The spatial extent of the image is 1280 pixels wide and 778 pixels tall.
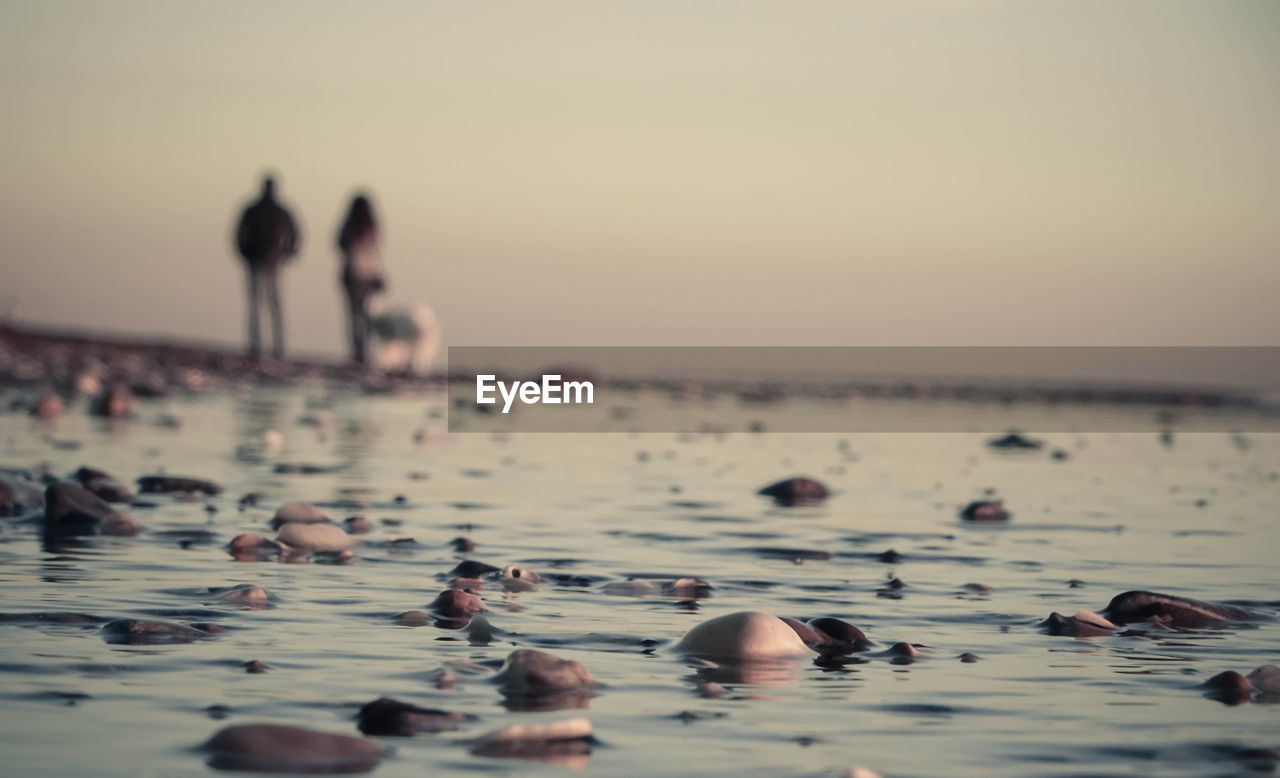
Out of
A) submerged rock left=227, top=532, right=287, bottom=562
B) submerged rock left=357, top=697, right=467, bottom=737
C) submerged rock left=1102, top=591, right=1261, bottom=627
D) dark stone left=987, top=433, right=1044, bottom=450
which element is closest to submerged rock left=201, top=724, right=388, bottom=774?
submerged rock left=357, top=697, right=467, bottom=737

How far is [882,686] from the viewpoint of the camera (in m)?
4.44

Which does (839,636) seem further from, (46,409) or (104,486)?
(46,409)

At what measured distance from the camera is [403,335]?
1307 inches

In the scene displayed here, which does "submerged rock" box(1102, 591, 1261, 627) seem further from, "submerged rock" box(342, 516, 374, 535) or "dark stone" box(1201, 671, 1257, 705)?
"submerged rock" box(342, 516, 374, 535)

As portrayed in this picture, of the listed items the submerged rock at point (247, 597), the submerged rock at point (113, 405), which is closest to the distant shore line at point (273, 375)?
the submerged rock at point (113, 405)

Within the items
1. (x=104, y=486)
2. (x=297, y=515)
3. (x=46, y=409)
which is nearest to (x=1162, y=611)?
(x=297, y=515)

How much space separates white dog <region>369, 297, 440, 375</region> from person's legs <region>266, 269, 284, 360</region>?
1.96 meters

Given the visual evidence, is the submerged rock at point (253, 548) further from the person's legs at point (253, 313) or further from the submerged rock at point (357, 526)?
the person's legs at point (253, 313)

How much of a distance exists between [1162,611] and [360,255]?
26552 mm

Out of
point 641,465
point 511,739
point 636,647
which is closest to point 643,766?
point 511,739

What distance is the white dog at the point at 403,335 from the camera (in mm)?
33156

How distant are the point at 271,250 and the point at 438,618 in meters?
24.6

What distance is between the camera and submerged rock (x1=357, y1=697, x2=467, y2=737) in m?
3.71

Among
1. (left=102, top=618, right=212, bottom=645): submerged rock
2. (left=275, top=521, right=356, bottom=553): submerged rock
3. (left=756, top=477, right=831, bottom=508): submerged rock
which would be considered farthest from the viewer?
(left=756, top=477, right=831, bottom=508): submerged rock
